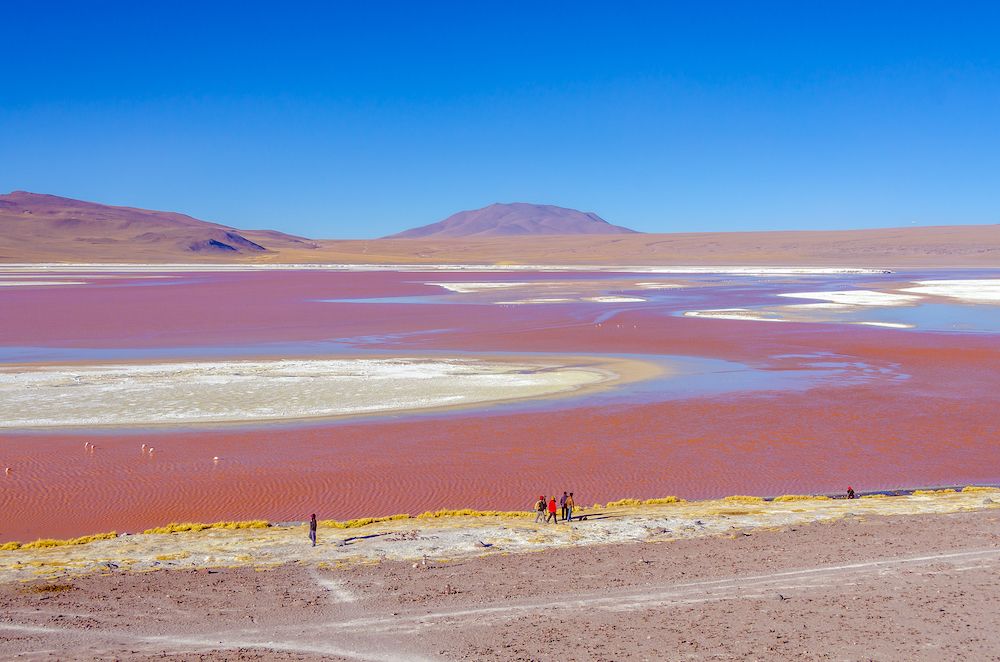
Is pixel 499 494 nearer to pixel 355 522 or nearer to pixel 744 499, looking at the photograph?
pixel 355 522

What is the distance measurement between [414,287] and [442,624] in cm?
6662

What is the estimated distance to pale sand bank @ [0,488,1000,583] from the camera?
12.7 metres

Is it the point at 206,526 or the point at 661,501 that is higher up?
the point at 206,526

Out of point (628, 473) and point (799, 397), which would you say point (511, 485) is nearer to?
point (628, 473)

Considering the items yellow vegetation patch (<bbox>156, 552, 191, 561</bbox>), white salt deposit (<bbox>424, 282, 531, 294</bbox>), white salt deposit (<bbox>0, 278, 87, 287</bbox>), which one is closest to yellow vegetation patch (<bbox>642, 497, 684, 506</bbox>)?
yellow vegetation patch (<bbox>156, 552, 191, 561</bbox>)

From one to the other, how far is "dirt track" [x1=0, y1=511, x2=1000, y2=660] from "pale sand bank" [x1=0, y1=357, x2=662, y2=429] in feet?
38.3

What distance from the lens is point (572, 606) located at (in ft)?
35.9

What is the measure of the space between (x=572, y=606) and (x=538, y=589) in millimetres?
739

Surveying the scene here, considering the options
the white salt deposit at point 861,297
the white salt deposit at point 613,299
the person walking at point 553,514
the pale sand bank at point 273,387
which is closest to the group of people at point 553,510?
the person walking at point 553,514

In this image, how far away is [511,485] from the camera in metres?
17.5

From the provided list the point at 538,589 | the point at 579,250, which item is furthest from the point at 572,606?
the point at 579,250

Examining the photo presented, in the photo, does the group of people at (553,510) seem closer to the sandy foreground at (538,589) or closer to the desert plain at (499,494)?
the sandy foreground at (538,589)

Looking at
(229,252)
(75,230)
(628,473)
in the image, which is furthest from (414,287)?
(75,230)

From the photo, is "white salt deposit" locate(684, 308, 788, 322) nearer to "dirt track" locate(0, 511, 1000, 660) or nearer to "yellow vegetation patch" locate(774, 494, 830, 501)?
"yellow vegetation patch" locate(774, 494, 830, 501)
